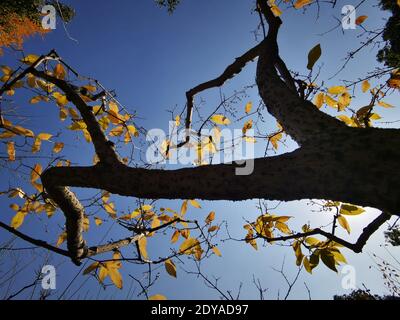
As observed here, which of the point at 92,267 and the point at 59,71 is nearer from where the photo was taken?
→ the point at 92,267

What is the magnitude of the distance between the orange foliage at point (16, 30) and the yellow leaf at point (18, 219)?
1310 centimetres

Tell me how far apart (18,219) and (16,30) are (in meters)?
15.8

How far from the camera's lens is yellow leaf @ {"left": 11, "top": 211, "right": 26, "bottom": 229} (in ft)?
6.13

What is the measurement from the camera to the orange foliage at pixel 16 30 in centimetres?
1233

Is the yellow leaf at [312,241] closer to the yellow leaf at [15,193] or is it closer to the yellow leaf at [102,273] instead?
the yellow leaf at [102,273]

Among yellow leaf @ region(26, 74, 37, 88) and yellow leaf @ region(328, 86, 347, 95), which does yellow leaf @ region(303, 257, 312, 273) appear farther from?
yellow leaf @ region(26, 74, 37, 88)

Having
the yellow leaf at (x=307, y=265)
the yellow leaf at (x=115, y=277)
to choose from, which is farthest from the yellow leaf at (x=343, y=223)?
the yellow leaf at (x=115, y=277)

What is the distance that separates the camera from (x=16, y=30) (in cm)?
1342

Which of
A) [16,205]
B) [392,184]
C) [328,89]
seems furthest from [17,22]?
[392,184]

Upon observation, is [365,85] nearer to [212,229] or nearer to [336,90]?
[336,90]

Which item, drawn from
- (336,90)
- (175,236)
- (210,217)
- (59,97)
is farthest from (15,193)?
(336,90)

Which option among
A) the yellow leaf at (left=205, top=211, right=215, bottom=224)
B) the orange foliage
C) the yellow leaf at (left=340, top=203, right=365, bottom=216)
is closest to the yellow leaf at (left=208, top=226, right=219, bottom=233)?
the yellow leaf at (left=205, top=211, right=215, bottom=224)
